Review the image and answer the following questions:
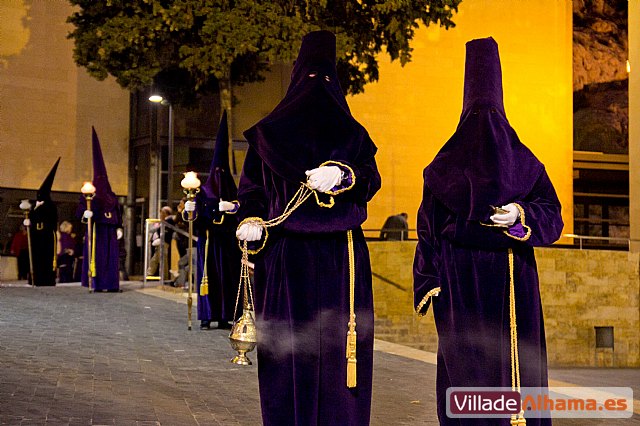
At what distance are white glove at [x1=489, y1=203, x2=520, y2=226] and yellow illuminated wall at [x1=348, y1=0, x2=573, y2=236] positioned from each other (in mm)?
18170

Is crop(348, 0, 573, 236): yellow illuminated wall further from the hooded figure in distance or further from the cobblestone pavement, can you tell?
the hooded figure in distance

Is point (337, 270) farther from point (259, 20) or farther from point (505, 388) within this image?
point (259, 20)

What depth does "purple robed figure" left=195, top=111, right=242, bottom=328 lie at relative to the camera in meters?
11.7

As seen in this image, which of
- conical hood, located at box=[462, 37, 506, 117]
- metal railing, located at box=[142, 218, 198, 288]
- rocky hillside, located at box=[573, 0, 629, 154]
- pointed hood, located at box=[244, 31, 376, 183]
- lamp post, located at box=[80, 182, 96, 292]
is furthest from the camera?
rocky hillside, located at box=[573, 0, 629, 154]

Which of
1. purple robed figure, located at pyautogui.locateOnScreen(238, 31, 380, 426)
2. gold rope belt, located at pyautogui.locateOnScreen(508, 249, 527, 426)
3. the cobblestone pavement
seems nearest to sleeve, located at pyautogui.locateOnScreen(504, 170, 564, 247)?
gold rope belt, located at pyautogui.locateOnScreen(508, 249, 527, 426)

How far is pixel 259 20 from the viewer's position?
55.5 feet

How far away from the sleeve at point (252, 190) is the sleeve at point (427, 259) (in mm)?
839

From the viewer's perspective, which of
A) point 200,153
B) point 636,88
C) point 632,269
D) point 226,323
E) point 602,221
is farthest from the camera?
point 602,221

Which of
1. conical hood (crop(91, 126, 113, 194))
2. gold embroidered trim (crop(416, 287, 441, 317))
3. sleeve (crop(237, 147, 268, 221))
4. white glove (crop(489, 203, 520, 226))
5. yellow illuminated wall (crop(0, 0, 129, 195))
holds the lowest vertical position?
gold embroidered trim (crop(416, 287, 441, 317))

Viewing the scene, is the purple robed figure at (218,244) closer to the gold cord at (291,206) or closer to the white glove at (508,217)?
the gold cord at (291,206)

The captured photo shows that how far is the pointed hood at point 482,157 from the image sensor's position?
A: 14.6 feet

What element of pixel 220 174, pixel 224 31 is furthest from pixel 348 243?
pixel 224 31

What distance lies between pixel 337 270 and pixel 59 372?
14.1 ft

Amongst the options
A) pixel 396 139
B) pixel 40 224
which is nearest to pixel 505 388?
pixel 40 224
